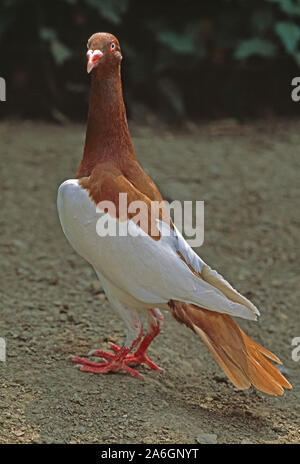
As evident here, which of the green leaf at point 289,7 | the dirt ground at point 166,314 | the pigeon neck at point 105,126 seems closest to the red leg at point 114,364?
the dirt ground at point 166,314

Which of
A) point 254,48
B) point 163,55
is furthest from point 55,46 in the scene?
point 254,48

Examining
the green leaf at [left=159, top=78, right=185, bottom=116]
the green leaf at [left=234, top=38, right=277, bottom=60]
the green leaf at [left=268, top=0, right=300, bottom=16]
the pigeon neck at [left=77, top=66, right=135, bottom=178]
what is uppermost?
the green leaf at [left=268, top=0, right=300, bottom=16]

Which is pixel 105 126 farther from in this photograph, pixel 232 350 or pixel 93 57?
pixel 232 350

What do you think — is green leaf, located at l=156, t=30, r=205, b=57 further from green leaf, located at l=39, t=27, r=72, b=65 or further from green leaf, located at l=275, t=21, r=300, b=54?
green leaf, located at l=39, t=27, r=72, b=65

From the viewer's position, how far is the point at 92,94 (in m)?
3.65

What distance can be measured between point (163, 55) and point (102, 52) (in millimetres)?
4731

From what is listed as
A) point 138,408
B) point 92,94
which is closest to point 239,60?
point 92,94

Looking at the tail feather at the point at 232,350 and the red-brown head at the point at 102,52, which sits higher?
the red-brown head at the point at 102,52

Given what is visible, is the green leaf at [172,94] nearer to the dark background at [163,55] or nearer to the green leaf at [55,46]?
the dark background at [163,55]

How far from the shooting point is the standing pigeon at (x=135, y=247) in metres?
3.50

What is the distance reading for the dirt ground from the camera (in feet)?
11.3

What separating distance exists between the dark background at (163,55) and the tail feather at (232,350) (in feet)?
16.0

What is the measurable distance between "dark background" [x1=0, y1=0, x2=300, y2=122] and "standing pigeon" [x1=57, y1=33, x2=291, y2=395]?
14.0ft

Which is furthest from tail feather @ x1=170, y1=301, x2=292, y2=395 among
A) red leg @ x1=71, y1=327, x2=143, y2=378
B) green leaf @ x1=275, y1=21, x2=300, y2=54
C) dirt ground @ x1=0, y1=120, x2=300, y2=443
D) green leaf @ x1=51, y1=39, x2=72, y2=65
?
green leaf @ x1=275, y1=21, x2=300, y2=54
